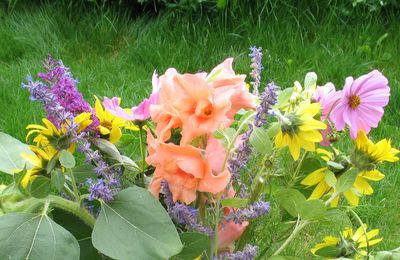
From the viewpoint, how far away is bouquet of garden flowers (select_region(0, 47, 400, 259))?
75 cm

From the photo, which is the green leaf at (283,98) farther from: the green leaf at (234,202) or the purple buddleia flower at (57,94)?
the purple buddleia flower at (57,94)

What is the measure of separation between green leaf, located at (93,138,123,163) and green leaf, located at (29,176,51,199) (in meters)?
0.12

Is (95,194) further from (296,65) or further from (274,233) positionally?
(296,65)

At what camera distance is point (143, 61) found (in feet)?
9.08

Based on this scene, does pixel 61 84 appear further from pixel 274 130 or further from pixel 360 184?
pixel 360 184

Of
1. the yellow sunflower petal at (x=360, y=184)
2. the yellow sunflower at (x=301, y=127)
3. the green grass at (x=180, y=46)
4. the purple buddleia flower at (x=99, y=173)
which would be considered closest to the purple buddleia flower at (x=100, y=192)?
the purple buddleia flower at (x=99, y=173)

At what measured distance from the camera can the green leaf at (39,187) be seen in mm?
764

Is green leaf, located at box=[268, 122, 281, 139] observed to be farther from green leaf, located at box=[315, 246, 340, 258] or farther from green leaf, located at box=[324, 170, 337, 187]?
green leaf, located at box=[315, 246, 340, 258]

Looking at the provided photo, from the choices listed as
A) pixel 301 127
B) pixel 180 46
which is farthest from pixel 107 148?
pixel 180 46

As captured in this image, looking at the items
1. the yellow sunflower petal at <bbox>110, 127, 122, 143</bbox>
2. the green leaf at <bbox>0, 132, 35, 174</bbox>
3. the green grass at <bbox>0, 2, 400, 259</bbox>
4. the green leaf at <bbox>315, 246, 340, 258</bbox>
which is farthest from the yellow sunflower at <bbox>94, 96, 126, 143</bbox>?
the green grass at <bbox>0, 2, 400, 259</bbox>

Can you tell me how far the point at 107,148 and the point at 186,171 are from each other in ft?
0.56

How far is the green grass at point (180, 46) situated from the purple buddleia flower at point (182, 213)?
1.57m

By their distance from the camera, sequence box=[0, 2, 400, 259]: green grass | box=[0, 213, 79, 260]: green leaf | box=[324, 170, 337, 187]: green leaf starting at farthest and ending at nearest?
box=[0, 2, 400, 259]: green grass < box=[324, 170, 337, 187]: green leaf < box=[0, 213, 79, 260]: green leaf

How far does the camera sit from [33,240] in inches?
29.4
